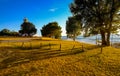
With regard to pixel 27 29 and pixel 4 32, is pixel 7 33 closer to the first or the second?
pixel 4 32

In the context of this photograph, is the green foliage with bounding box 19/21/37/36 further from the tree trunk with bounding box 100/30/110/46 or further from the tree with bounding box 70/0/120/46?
the tree trunk with bounding box 100/30/110/46

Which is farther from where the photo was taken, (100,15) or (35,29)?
(35,29)

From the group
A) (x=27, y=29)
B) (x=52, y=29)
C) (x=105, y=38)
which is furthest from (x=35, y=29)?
(x=105, y=38)

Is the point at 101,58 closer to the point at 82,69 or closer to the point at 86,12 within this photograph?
the point at 82,69

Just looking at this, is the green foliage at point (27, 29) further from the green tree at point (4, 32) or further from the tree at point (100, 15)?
the tree at point (100, 15)

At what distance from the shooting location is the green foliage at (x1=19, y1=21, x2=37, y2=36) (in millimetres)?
90000

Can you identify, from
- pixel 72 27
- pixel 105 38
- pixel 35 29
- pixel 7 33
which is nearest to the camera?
pixel 105 38

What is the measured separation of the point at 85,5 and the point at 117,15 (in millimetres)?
8527

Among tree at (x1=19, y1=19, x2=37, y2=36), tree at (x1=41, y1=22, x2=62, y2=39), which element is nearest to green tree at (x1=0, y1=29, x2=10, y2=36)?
tree at (x1=19, y1=19, x2=37, y2=36)

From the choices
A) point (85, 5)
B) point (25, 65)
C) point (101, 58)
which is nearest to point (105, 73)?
point (101, 58)

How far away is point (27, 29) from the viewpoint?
295 ft

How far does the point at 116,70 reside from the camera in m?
20.2

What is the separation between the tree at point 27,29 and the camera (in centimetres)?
9000

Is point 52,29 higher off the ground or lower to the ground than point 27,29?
lower
